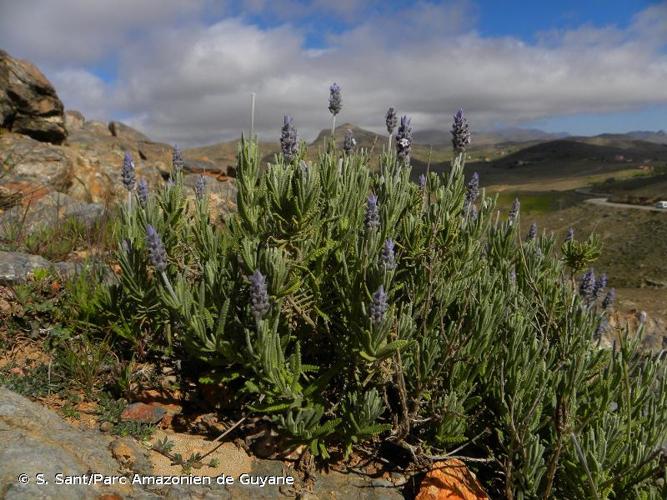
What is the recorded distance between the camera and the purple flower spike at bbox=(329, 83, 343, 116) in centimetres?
386

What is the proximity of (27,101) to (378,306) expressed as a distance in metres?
→ 11.1

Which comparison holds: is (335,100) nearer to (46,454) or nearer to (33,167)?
(46,454)

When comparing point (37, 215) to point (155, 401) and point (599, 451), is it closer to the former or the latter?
point (155, 401)

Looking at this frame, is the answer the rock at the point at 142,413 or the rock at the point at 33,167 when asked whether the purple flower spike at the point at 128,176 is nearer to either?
the rock at the point at 142,413

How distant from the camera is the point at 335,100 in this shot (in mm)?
3887

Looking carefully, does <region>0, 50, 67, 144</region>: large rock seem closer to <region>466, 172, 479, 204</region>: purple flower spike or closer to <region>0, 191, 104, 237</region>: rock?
<region>0, 191, 104, 237</region>: rock

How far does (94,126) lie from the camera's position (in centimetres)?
2308

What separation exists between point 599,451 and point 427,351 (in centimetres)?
106

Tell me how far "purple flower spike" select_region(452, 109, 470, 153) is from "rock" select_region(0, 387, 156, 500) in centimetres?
287

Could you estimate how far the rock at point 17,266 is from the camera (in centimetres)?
414

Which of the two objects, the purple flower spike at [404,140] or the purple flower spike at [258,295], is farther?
the purple flower spike at [404,140]

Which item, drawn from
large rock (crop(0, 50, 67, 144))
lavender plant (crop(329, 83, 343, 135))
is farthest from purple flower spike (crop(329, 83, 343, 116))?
large rock (crop(0, 50, 67, 144))

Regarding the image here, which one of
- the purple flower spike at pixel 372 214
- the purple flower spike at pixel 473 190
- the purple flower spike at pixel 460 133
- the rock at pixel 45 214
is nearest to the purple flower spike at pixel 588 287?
the purple flower spike at pixel 473 190

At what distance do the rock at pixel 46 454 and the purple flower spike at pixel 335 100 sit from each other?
9.13 ft
